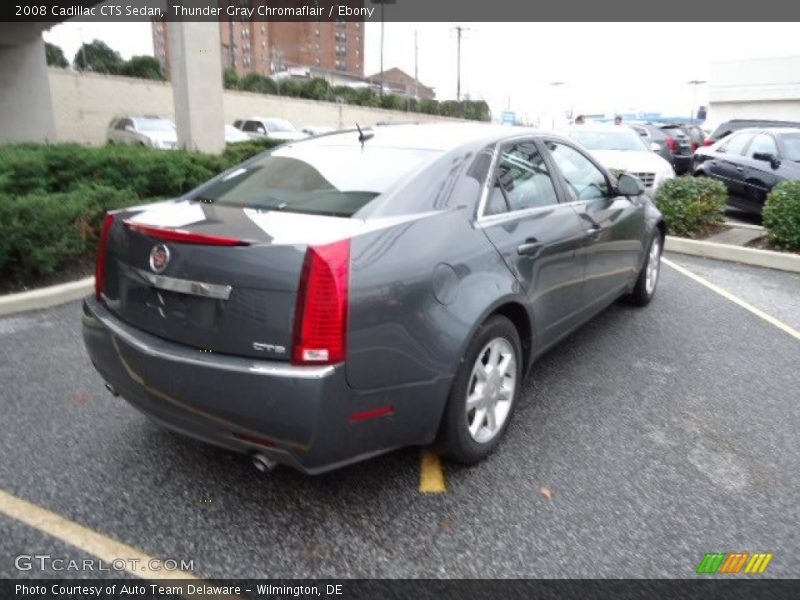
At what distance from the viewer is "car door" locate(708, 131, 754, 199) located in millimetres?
10156

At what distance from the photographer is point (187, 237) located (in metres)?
2.44

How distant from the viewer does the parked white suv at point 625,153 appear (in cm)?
1070

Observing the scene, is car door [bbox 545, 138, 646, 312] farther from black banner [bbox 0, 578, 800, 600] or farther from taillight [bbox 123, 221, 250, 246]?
taillight [bbox 123, 221, 250, 246]

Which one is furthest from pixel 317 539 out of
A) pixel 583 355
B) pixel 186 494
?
pixel 583 355

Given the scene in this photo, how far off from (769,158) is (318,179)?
355 inches

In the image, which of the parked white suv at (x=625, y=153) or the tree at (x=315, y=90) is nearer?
the parked white suv at (x=625, y=153)

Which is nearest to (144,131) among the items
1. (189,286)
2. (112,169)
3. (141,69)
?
(141,69)

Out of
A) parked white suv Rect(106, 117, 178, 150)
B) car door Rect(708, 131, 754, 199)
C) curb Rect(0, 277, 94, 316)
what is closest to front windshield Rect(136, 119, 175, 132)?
parked white suv Rect(106, 117, 178, 150)

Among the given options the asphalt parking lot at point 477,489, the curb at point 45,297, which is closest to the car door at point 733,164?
the asphalt parking lot at point 477,489

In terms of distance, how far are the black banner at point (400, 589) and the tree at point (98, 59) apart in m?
31.4

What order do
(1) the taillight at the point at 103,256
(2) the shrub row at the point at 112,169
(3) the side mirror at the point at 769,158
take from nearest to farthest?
(1) the taillight at the point at 103,256
(2) the shrub row at the point at 112,169
(3) the side mirror at the point at 769,158

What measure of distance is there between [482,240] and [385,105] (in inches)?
1806

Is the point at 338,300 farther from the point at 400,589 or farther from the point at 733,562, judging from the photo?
the point at 733,562

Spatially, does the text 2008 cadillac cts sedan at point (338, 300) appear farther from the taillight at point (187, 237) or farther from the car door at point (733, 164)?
the car door at point (733, 164)
